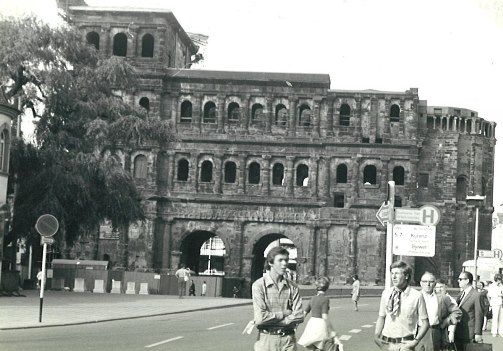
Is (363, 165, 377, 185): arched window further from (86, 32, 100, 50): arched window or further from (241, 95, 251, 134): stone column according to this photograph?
(86, 32, 100, 50): arched window

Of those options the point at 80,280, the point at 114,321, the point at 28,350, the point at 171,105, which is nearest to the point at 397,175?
the point at 171,105

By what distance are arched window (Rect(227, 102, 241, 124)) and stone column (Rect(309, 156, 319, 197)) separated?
559cm

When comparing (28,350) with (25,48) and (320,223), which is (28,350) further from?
(320,223)

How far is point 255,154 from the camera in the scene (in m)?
68.8

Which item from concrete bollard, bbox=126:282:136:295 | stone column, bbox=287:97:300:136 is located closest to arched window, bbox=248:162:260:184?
stone column, bbox=287:97:300:136

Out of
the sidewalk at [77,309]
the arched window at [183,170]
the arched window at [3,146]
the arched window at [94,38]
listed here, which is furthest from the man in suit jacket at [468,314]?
the arched window at [94,38]

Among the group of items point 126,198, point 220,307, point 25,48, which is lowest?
point 220,307

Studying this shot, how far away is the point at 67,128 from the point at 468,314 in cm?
2784

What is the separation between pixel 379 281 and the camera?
65812 mm

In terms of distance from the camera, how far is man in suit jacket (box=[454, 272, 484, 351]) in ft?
52.1

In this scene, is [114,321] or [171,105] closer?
[114,321]

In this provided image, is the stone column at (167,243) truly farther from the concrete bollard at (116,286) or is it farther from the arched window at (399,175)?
the concrete bollard at (116,286)

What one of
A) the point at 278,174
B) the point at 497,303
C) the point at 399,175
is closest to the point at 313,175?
the point at 278,174

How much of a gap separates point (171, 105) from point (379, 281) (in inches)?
687
